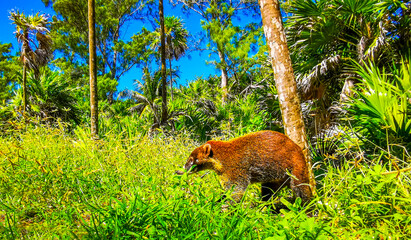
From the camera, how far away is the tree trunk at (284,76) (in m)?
3.18

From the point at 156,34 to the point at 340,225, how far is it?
24.5 metres

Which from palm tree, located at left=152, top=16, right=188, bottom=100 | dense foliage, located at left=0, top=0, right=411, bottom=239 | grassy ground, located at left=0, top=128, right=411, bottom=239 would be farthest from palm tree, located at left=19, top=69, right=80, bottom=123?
palm tree, located at left=152, top=16, right=188, bottom=100

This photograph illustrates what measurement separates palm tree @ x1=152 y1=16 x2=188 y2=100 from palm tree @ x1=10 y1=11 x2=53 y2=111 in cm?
1150

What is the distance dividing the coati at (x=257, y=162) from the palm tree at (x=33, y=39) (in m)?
10.6

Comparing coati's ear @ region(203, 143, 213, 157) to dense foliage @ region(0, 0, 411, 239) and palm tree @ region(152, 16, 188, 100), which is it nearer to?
dense foliage @ region(0, 0, 411, 239)

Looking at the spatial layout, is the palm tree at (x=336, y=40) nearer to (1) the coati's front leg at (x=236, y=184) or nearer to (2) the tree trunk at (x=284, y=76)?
(2) the tree trunk at (x=284, y=76)

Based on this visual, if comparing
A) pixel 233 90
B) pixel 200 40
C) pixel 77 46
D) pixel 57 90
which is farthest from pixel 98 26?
pixel 57 90

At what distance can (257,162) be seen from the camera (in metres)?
2.71

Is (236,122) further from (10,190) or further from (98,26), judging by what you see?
(98,26)

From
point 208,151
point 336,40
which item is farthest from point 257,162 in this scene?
point 336,40

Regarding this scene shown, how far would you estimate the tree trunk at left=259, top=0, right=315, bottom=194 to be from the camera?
10.4 feet

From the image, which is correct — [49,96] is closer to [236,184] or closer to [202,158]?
[202,158]

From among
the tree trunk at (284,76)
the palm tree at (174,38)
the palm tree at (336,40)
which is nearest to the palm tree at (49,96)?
the palm tree at (336,40)

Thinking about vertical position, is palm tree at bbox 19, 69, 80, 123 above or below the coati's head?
above
